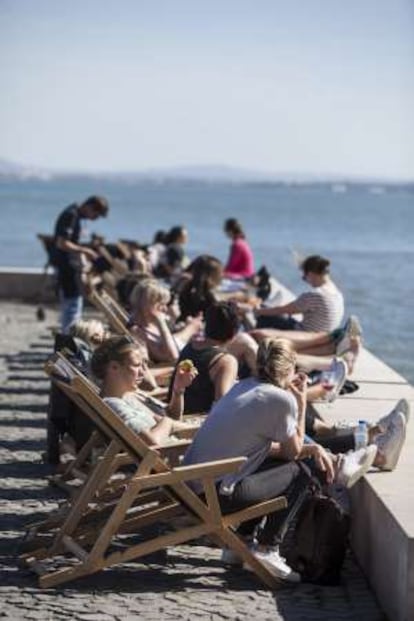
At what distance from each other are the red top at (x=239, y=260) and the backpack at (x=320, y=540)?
12615 millimetres

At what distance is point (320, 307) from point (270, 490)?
209 inches

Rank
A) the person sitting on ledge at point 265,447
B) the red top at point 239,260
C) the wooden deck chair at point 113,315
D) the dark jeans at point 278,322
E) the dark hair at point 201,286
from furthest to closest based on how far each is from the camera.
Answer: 1. the red top at point 239,260
2. the dark jeans at point 278,322
3. the dark hair at point 201,286
4. the wooden deck chair at point 113,315
5. the person sitting on ledge at point 265,447

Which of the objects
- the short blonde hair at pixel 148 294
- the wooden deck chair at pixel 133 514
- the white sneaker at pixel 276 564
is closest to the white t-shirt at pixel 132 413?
the wooden deck chair at pixel 133 514

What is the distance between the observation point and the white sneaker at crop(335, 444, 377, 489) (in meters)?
7.05

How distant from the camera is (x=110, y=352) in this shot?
24.3ft

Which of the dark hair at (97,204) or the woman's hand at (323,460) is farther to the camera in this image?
the dark hair at (97,204)

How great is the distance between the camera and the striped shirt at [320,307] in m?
12.1

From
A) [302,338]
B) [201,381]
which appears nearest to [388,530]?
[201,381]

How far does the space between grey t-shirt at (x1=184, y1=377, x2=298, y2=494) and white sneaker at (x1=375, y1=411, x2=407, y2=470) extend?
1.99 ft

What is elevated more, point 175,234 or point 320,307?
point 320,307

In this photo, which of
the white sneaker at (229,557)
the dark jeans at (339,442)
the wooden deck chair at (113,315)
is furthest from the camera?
the wooden deck chair at (113,315)

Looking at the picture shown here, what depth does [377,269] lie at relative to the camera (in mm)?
46125

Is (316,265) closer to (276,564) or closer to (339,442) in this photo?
(339,442)

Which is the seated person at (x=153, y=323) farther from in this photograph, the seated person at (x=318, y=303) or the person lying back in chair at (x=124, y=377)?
the person lying back in chair at (x=124, y=377)
